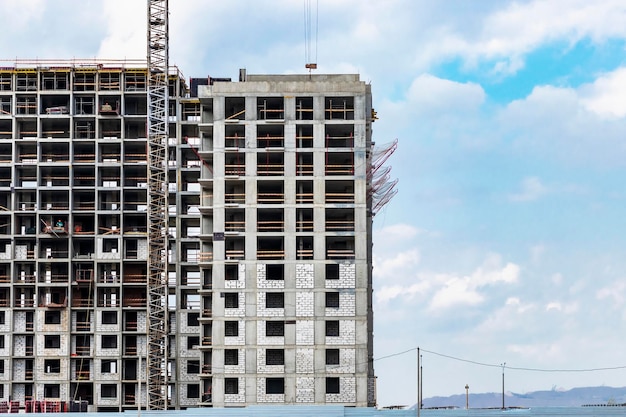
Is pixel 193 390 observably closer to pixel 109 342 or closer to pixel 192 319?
pixel 192 319

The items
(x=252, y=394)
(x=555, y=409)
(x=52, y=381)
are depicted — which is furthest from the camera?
(x=52, y=381)

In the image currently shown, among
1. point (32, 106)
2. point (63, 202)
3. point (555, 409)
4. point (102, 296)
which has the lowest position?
point (555, 409)

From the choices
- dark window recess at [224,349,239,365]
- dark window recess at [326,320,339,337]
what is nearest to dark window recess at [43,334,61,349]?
dark window recess at [224,349,239,365]

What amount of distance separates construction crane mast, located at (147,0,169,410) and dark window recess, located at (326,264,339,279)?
30990mm

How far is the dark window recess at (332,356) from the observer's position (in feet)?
379

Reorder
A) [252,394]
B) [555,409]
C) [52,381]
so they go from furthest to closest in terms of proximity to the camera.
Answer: [52,381] < [252,394] < [555,409]

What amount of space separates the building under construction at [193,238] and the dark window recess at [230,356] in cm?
20

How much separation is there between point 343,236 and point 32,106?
172ft

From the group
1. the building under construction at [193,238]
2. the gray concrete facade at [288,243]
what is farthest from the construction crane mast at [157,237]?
the gray concrete facade at [288,243]

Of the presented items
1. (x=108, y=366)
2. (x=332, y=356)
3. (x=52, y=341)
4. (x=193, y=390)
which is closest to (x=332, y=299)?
(x=332, y=356)

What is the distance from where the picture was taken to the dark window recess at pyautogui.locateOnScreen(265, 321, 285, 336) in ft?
379

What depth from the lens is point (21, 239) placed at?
145 m

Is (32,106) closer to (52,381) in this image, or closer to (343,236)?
(52,381)

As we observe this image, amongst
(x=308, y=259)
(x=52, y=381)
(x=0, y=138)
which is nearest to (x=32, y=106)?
(x=0, y=138)
